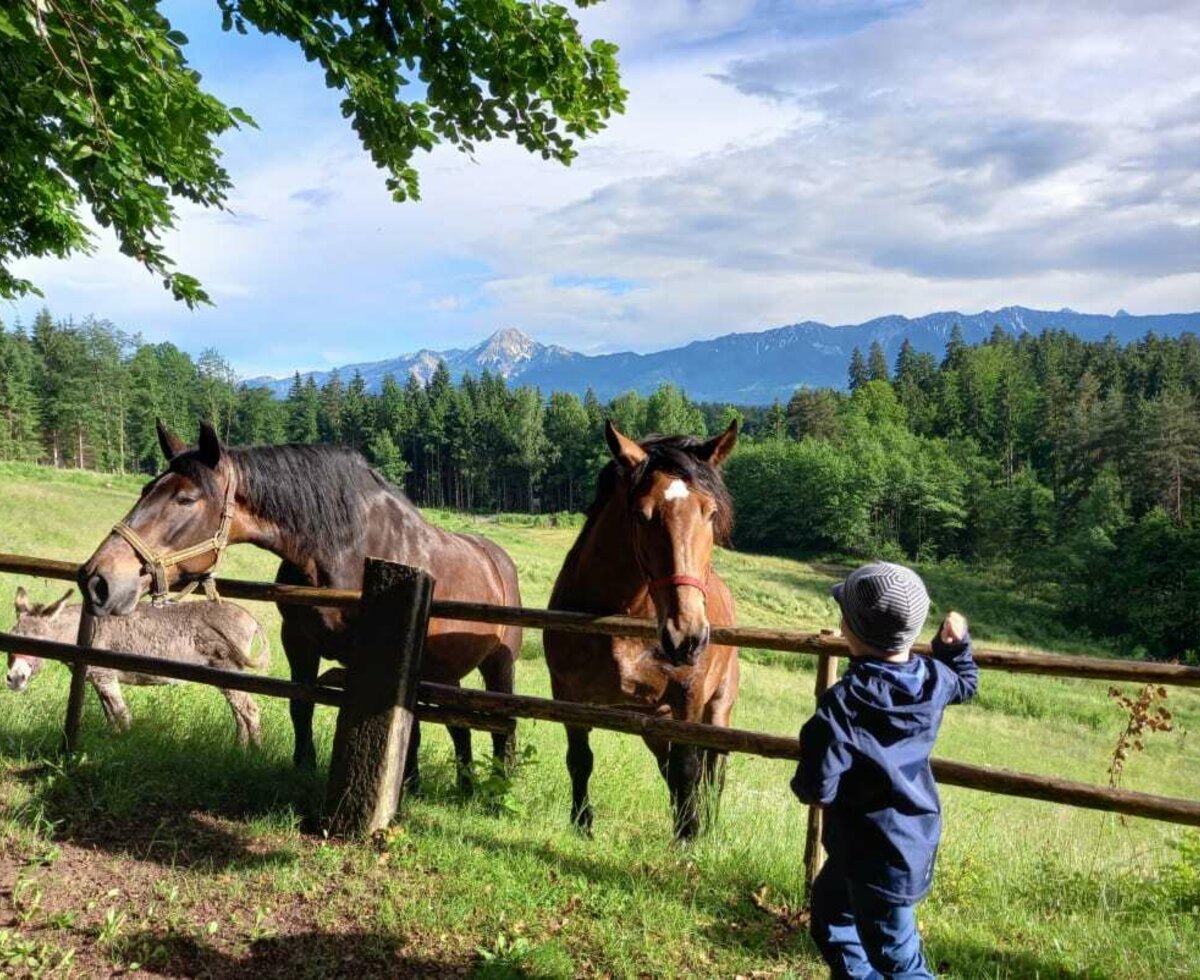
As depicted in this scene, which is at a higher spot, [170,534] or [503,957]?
[170,534]

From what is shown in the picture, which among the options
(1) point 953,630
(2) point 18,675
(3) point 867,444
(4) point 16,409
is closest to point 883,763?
(1) point 953,630

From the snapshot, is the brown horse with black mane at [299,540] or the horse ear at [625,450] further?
the brown horse with black mane at [299,540]

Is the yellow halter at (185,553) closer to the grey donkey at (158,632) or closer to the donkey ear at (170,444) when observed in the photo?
the donkey ear at (170,444)

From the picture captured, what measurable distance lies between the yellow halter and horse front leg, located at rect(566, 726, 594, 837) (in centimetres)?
244

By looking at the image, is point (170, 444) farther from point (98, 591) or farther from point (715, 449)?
point (715, 449)

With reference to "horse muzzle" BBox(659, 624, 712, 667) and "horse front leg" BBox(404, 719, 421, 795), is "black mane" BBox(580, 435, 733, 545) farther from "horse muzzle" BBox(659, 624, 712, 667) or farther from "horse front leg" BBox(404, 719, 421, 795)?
"horse front leg" BBox(404, 719, 421, 795)

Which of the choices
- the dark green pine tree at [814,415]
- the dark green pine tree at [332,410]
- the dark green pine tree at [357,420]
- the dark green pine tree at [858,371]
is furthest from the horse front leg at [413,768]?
the dark green pine tree at [858,371]

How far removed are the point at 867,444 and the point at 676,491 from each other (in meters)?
97.4

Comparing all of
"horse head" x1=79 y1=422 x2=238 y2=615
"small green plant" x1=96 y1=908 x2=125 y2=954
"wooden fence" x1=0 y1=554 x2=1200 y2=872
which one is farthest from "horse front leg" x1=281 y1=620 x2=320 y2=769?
"small green plant" x1=96 y1=908 x2=125 y2=954

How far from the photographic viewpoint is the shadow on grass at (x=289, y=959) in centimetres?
325

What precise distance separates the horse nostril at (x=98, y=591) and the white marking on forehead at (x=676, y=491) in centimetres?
311

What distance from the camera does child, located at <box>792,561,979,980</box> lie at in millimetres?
2582

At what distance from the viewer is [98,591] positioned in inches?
166

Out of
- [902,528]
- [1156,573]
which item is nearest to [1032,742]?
[1156,573]
